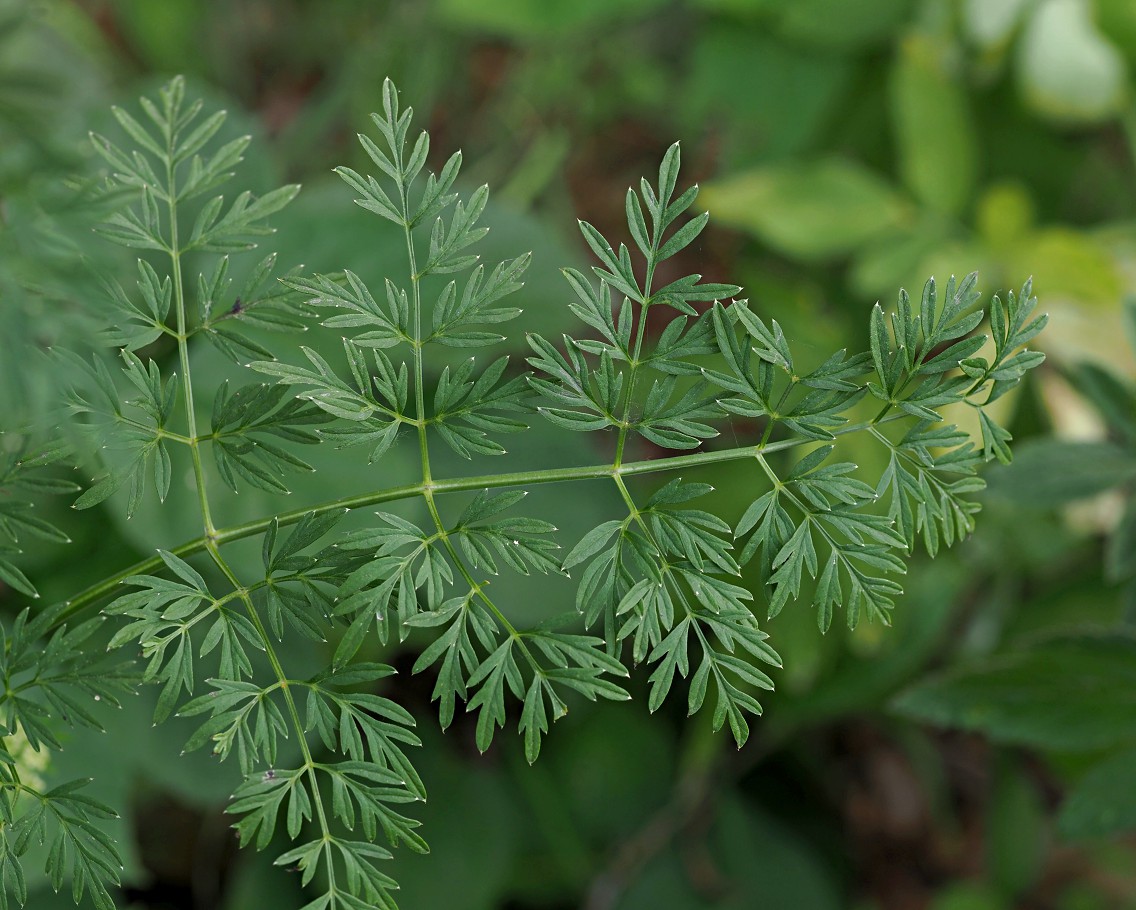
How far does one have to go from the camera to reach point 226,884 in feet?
3.54

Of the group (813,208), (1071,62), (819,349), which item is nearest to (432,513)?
(819,349)

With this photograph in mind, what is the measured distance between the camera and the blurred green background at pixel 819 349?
871 mm

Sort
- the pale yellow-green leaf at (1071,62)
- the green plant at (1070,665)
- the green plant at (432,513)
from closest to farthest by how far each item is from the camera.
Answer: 1. the green plant at (432,513)
2. the green plant at (1070,665)
3. the pale yellow-green leaf at (1071,62)

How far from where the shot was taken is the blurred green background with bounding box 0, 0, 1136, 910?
871mm

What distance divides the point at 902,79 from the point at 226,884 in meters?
1.10

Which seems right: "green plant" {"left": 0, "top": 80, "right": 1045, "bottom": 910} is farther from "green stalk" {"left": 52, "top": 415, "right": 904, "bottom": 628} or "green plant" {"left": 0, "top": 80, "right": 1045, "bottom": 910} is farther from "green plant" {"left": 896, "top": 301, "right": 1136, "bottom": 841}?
"green plant" {"left": 896, "top": 301, "right": 1136, "bottom": 841}

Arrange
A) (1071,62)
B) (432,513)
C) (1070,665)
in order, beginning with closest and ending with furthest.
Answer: (432,513) → (1070,665) → (1071,62)

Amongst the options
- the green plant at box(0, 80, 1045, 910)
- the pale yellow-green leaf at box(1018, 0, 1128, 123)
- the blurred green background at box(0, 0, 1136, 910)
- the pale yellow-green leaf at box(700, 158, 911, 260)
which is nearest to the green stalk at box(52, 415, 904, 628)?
the green plant at box(0, 80, 1045, 910)

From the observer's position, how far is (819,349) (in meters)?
0.81

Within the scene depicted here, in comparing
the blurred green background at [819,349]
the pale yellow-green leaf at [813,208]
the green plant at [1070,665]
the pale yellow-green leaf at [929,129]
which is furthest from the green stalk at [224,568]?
the pale yellow-green leaf at [929,129]

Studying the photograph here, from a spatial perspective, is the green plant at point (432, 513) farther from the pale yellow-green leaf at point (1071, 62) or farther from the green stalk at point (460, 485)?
the pale yellow-green leaf at point (1071, 62)

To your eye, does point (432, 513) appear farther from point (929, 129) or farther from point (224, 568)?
point (929, 129)

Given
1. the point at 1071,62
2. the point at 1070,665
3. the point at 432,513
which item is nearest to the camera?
the point at 432,513

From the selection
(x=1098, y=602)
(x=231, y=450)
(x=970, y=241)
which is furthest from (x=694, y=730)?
(x=231, y=450)
